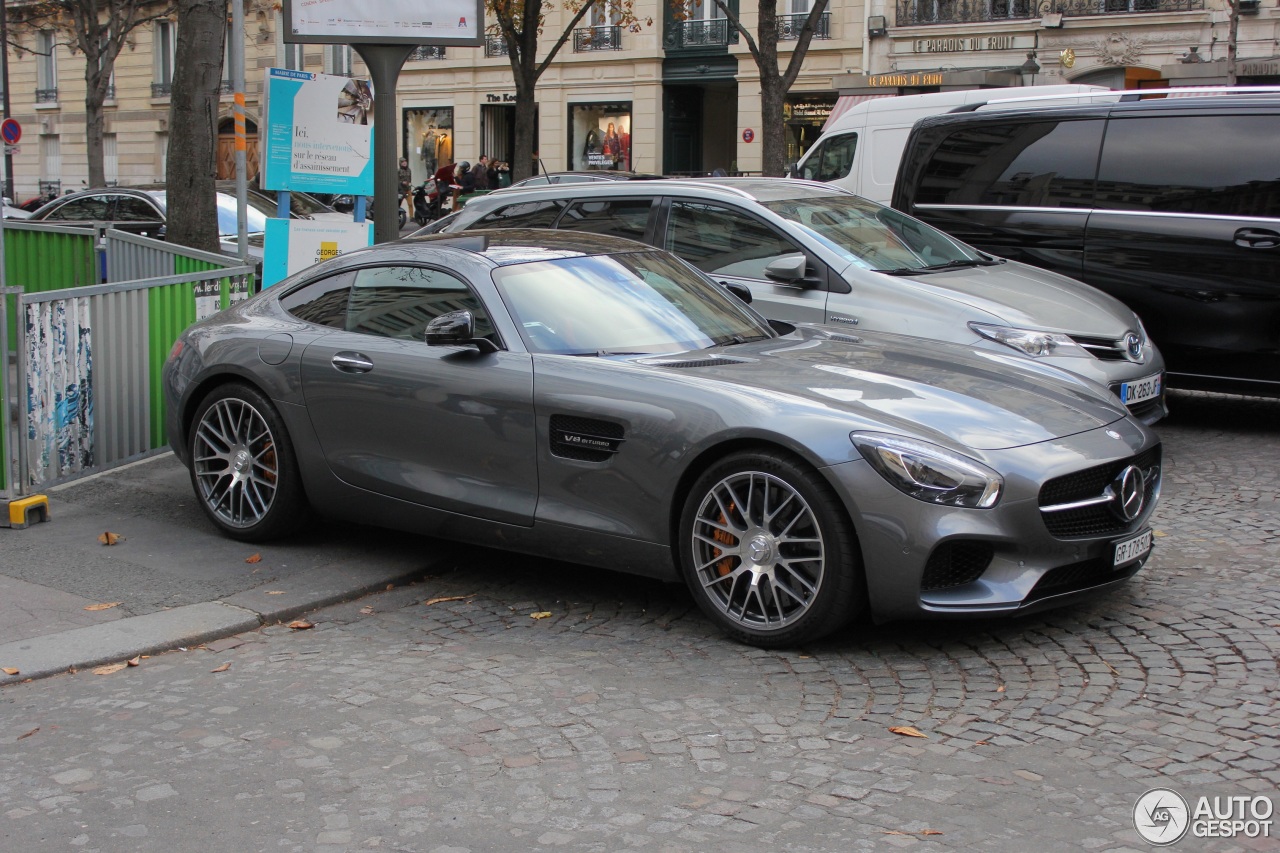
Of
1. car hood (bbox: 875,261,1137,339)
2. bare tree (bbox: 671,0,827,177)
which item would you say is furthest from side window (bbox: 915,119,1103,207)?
bare tree (bbox: 671,0,827,177)

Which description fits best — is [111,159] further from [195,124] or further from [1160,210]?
[1160,210]

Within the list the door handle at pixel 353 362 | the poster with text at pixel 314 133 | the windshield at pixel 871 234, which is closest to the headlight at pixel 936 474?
the door handle at pixel 353 362

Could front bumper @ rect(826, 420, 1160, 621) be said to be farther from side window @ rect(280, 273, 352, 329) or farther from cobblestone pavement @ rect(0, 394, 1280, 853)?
side window @ rect(280, 273, 352, 329)

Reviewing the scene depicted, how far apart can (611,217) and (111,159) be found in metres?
47.2

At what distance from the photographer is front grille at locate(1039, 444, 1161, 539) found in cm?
492

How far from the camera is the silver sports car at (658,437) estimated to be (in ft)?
16.0

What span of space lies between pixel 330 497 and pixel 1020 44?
30882mm

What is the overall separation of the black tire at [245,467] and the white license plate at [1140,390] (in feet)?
14.9

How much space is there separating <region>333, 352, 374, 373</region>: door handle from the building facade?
21198 mm

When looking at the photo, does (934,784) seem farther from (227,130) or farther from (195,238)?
(227,130)

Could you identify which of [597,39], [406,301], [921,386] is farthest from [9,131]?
[597,39]

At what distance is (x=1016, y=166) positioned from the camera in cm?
1004

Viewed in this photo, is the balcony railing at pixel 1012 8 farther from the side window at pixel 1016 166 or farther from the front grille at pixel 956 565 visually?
the front grille at pixel 956 565

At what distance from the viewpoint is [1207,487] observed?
766cm
